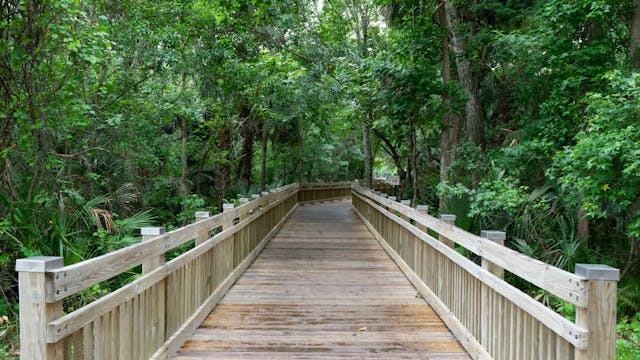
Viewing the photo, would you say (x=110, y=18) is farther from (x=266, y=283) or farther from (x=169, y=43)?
(x=266, y=283)

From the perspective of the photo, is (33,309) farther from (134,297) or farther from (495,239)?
(495,239)

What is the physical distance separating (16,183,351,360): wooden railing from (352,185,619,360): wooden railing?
2.53m

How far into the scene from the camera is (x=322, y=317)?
531 cm

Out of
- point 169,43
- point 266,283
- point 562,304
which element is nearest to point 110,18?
point 169,43

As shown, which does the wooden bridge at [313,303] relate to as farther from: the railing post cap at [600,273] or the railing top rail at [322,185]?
the railing top rail at [322,185]

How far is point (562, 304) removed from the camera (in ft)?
20.7

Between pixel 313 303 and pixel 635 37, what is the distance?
5.90 metres

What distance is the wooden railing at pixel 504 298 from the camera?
8.05 feet

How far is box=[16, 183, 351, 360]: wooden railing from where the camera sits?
232 cm

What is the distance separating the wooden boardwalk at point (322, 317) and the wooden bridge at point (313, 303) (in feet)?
0.06

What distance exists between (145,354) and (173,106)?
7.66 metres

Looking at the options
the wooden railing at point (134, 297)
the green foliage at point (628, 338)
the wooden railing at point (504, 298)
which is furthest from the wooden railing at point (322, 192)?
the green foliage at point (628, 338)

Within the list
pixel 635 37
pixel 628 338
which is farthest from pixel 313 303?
pixel 635 37

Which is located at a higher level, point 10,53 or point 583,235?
point 10,53
